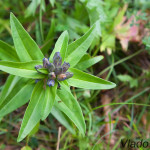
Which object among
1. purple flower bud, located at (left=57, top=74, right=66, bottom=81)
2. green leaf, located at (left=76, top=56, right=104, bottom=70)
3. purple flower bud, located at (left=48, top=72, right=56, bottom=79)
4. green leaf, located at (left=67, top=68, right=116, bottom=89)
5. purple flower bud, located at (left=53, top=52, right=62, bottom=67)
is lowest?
green leaf, located at (left=67, top=68, right=116, bottom=89)

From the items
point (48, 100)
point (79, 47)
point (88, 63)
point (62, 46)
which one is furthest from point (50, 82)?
point (88, 63)

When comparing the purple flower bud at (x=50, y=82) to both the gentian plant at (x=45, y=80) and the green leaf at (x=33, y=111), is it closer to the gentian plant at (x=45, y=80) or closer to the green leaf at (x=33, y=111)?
the gentian plant at (x=45, y=80)

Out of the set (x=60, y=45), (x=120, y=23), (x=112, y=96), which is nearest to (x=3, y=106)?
(x=60, y=45)

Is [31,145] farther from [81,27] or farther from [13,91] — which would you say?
[81,27]

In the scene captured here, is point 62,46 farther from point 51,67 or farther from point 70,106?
point 70,106

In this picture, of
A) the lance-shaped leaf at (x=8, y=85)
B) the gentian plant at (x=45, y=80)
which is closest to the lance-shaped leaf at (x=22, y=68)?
the gentian plant at (x=45, y=80)

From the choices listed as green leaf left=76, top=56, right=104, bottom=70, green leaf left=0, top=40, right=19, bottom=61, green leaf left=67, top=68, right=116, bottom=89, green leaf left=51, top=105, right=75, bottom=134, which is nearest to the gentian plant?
green leaf left=67, top=68, right=116, bottom=89

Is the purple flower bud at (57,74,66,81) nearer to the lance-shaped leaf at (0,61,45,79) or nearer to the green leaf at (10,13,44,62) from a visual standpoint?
the lance-shaped leaf at (0,61,45,79)
